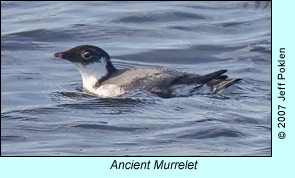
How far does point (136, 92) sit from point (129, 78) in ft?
0.94

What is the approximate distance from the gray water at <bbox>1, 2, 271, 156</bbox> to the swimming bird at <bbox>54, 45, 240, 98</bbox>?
0.16m

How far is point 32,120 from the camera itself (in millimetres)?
12617

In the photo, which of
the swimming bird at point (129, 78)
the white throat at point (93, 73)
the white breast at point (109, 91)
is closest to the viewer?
the swimming bird at point (129, 78)

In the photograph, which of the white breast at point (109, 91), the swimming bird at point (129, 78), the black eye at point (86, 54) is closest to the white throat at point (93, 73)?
the swimming bird at point (129, 78)

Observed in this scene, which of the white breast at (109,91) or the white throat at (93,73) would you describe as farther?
the white throat at (93,73)

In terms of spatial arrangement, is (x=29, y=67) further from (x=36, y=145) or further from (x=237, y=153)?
(x=237, y=153)

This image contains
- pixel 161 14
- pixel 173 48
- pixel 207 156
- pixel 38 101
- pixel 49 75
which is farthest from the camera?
pixel 161 14

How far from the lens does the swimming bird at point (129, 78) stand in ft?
45.4

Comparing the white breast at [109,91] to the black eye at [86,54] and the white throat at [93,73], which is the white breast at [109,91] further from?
the black eye at [86,54]

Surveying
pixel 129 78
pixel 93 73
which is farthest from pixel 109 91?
pixel 93 73

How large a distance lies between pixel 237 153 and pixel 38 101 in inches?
143

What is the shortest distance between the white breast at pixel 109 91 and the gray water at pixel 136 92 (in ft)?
0.52
